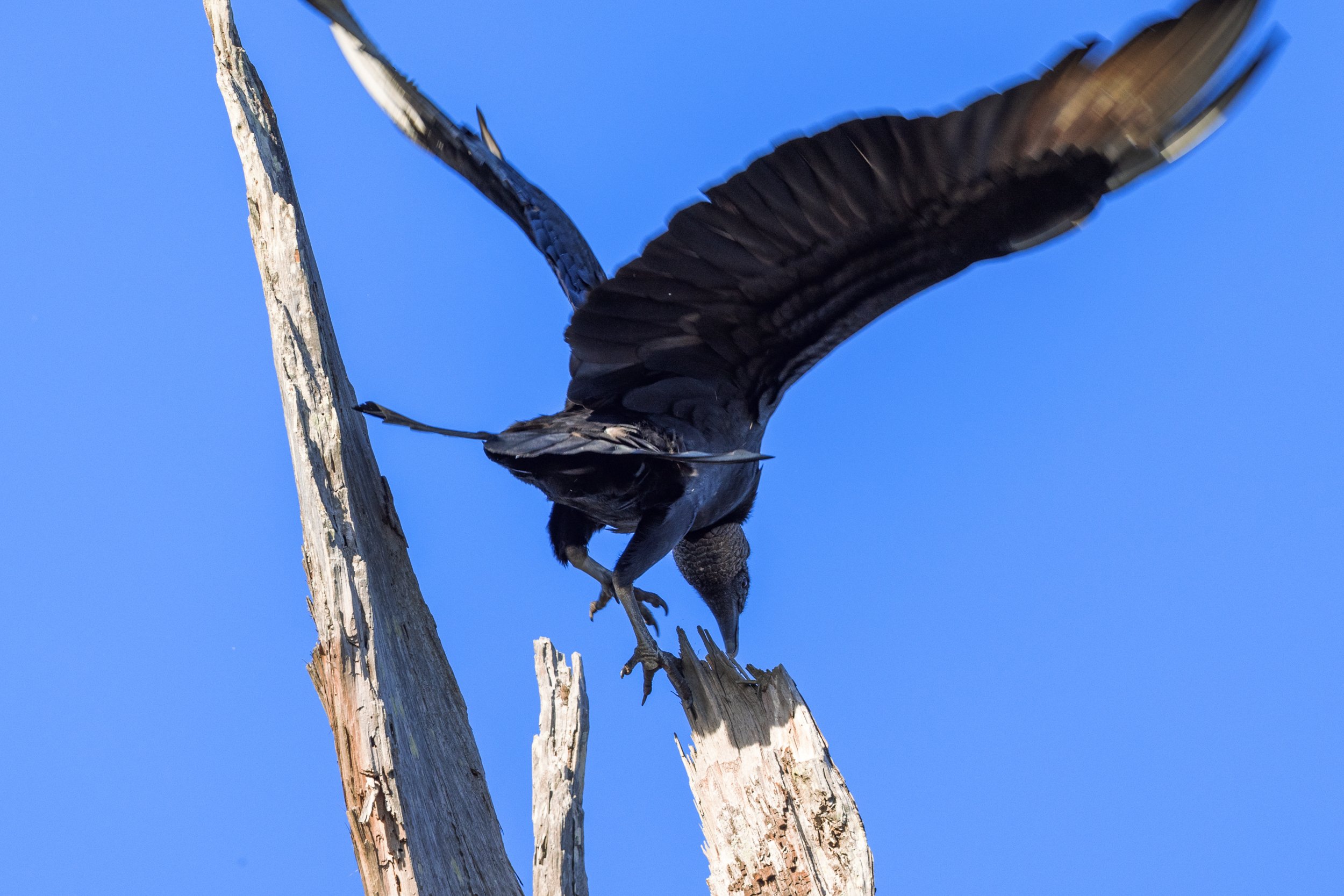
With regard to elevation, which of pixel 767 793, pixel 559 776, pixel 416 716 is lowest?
pixel 767 793

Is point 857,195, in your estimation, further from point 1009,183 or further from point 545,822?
point 545,822

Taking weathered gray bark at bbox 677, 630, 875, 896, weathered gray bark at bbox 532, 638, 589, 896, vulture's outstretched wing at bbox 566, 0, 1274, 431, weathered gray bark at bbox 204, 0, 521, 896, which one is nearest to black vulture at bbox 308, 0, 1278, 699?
vulture's outstretched wing at bbox 566, 0, 1274, 431

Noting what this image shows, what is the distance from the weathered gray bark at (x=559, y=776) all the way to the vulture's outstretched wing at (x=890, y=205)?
102cm

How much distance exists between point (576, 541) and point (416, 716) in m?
1.27

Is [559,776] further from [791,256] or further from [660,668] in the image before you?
[791,256]

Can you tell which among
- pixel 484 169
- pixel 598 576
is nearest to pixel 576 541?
pixel 598 576

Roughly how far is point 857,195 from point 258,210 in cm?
186

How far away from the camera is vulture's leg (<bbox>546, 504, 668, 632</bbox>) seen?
4660mm

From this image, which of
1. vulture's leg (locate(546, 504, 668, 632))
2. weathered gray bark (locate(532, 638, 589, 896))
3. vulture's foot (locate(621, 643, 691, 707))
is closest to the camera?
weathered gray bark (locate(532, 638, 589, 896))

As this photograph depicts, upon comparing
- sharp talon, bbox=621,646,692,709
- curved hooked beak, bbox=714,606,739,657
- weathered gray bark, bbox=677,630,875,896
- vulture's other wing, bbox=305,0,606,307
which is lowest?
weathered gray bark, bbox=677,630,875,896

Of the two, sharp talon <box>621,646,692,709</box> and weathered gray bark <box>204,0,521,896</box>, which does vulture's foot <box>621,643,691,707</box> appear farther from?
weathered gray bark <box>204,0,521,896</box>

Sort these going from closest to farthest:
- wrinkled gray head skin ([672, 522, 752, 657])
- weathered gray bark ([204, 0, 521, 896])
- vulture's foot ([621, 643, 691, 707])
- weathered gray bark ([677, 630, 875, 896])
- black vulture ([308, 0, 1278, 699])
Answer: weathered gray bark ([204, 0, 521, 896]), black vulture ([308, 0, 1278, 699]), weathered gray bark ([677, 630, 875, 896]), vulture's foot ([621, 643, 691, 707]), wrinkled gray head skin ([672, 522, 752, 657])

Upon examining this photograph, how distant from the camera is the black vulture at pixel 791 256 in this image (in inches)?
130

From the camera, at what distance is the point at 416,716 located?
3559mm
